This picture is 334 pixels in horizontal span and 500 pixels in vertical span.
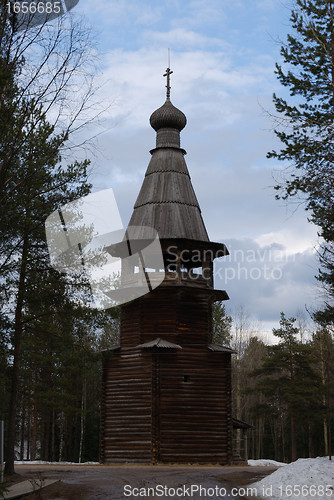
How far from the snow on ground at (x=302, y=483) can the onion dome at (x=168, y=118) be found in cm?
1532

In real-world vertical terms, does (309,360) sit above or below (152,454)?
above

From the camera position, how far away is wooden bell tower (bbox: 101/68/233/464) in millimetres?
20531

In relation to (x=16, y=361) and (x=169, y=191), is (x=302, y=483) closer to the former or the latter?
(x=16, y=361)

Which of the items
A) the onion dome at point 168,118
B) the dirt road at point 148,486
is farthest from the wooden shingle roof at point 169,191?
the dirt road at point 148,486

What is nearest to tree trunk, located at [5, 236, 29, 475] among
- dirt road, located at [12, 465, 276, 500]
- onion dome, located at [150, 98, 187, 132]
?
dirt road, located at [12, 465, 276, 500]

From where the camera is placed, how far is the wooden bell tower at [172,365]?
20531mm

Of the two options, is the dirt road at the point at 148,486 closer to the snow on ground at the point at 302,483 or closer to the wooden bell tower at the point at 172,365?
the snow on ground at the point at 302,483

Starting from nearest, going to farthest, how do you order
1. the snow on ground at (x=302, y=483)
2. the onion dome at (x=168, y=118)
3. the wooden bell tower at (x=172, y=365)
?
the snow on ground at (x=302, y=483)
the wooden bell tower at (x=172, y=365)
the onion dome at (x=168, y=118)

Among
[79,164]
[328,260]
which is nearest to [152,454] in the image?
[328,260]

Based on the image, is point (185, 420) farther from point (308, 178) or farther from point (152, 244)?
point (308, 178)

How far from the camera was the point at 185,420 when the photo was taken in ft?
67.8

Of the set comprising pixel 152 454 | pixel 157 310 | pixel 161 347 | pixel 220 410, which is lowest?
pixel 152 454

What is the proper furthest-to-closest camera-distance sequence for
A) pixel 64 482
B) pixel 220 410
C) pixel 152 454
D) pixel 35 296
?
pixel 220 410, pixel 152 454, pixel 35 296, pixel 64 482

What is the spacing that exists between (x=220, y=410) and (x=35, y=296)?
370 inches
